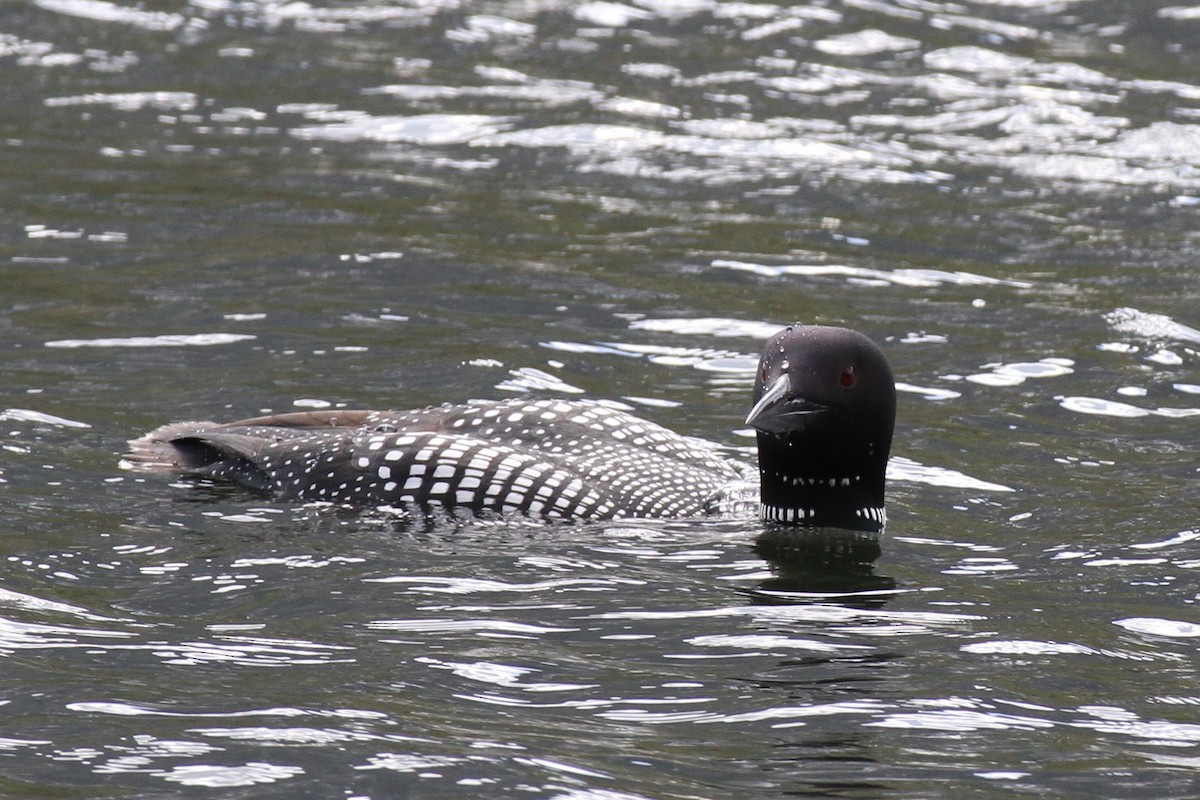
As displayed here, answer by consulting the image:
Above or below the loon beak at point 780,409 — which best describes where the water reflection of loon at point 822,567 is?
below

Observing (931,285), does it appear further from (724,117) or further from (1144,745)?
(1144,745)

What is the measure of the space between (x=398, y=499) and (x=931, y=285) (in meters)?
3.89

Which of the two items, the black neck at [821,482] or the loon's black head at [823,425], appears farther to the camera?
the black neck at [821,482]

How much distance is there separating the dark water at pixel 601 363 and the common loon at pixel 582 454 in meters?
0.13

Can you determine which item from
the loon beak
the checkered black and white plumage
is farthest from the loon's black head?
the checkered black and white plumage

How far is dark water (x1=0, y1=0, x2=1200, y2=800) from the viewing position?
4.31m

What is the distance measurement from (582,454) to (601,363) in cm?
166

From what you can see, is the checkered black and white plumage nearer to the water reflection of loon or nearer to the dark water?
the dark water

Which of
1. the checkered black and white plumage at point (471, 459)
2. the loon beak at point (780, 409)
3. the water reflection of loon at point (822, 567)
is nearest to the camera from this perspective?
the water reflection of loon at point (822, 567)

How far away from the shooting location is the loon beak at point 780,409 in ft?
19.0

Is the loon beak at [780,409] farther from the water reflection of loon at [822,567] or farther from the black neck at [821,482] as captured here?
the water reflection of loon at [822,567]

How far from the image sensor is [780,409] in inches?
229

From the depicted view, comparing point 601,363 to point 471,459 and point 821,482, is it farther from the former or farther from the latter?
point 821,482

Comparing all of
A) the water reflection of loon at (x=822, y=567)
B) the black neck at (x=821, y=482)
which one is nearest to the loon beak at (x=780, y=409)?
the black neck at (x=821, y=482)
